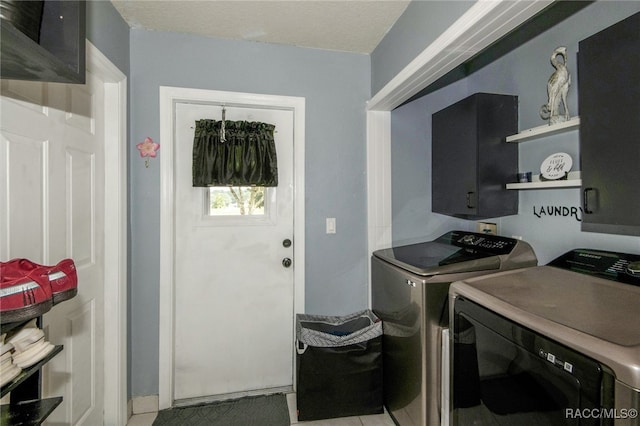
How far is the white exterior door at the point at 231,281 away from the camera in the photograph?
204 centimetres

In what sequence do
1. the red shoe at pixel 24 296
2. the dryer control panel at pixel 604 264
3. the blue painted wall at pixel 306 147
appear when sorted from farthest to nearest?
1. the blue painted wall at pixel 306 147
2. the dryer control panel at pixel 604 264
3. the red shoe at pixel 24 296

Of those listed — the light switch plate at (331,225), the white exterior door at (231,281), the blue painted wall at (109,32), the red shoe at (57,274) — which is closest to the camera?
the red shoe at (57,274)

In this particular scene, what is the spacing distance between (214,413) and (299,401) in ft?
1.92

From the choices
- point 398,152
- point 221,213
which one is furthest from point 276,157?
point 398,152

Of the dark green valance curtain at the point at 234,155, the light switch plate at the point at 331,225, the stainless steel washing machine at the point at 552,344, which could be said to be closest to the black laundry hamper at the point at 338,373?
the stainless steel washing machine at the point at 552,344

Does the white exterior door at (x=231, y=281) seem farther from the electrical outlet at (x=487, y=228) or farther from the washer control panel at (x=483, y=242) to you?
the electrical outlet at (x=487, y=228)

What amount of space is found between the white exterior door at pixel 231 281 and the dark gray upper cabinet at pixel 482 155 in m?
1.12

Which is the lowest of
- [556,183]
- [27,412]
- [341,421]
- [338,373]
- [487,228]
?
[341,421]

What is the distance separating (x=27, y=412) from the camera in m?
0.88

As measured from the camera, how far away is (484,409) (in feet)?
3.88

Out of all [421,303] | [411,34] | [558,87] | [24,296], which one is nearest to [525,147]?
[558,87]

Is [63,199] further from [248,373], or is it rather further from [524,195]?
[524,195]

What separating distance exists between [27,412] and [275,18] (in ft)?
6.77

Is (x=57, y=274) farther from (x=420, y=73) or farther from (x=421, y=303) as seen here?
(x=420, y=73)
